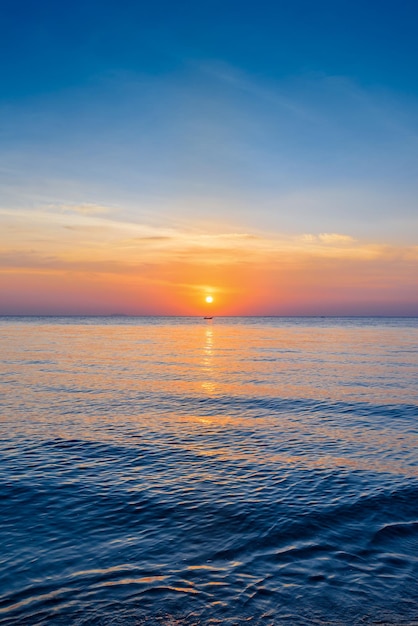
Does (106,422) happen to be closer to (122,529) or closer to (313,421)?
(313,421)

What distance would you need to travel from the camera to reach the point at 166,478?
1966 cm

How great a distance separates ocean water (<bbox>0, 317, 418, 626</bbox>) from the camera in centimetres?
1116

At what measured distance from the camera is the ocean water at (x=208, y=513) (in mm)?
11156

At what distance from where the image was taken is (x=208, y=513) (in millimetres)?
16219

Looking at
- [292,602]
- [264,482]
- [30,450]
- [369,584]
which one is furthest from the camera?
[30,450]

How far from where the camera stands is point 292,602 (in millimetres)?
11188

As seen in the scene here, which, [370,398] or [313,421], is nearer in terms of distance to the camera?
[313,421]

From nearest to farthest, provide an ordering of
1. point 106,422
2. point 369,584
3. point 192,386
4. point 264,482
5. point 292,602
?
point 292,602 → point 369,584 → point 264,482 → point 106,422 → point 192,386

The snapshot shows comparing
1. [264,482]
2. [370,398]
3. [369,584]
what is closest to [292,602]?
[369,584]

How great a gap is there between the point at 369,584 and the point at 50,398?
101 ft

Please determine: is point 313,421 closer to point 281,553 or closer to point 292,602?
point 281,553

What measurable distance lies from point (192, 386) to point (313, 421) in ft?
59.5

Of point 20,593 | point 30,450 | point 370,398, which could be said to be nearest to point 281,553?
point 20,593

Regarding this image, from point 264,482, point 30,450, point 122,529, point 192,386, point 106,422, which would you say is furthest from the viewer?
point 192,386
